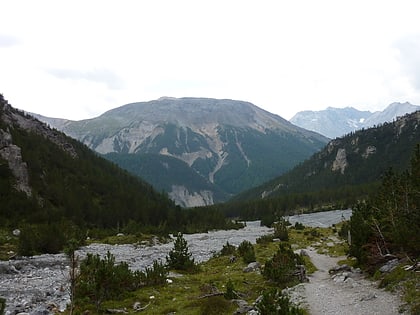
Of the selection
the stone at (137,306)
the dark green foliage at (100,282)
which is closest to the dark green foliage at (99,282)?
the dark green foliage at (100,282)

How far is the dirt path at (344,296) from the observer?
67.5 ft

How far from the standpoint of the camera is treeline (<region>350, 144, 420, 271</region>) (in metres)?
27.4

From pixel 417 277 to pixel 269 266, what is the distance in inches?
444

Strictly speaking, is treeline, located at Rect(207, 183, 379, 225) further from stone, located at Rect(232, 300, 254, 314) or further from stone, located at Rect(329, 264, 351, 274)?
stone, located at Rect(232, 300, 254, 314)

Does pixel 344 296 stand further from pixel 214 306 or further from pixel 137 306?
pixel 137 306

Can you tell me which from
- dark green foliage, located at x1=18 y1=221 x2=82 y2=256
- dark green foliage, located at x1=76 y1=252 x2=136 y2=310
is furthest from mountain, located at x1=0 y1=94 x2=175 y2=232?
dark green foliage, located at x1=76 y1=252 x2=136 y2=310

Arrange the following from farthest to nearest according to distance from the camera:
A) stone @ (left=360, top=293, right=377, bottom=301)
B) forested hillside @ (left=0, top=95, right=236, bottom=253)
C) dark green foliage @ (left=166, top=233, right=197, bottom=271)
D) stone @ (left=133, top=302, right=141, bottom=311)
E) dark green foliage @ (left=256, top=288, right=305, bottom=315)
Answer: forested hillside @ (left=0, top=95, right=236, bottom=253), dark green foliage @ (left=166, top=233, right=197, bottom=271), stone @ (left=133, top=302, right=141, bottom=311), stone @ (left=360, top=293, right=377, bottom=301), dark green foliage @ (left=256, top=288, right=305, bottom=315)

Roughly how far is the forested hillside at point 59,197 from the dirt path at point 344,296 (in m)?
33.9

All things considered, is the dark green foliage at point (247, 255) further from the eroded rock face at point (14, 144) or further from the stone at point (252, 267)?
the eroded rock face at point (14, 144)

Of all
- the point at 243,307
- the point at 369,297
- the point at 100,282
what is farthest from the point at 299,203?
the point at 100,282

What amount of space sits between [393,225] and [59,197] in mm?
68695

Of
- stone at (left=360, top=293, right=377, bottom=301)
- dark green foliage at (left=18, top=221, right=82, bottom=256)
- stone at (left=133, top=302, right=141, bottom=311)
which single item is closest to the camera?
stone at (left=360, top=293, right=377, bottom=301)

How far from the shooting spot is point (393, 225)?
95.9 ft

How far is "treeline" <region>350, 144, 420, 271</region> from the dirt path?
2357mm
